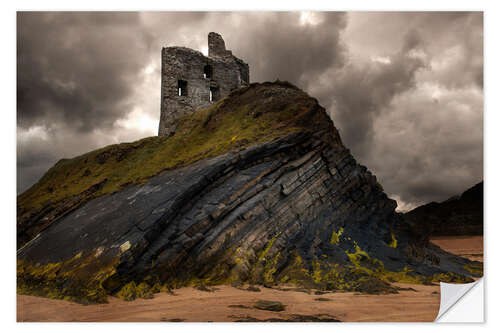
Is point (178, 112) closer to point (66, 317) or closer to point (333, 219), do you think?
point (333, 219)

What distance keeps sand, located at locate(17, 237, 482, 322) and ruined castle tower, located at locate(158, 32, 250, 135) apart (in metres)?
9.38

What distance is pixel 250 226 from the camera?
23.3 ft

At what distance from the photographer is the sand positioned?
16.3 feet

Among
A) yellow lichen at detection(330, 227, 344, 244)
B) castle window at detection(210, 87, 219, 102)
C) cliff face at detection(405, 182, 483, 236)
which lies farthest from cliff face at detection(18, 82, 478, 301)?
castle window at detection(210, 87, 219, 102)

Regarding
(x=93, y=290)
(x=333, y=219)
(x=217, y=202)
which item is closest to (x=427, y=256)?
(x=333, y=219)

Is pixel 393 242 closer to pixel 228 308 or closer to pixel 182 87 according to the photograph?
pixel 228 308

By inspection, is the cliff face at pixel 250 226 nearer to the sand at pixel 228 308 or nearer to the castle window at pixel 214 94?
the sand at pixel 228 308

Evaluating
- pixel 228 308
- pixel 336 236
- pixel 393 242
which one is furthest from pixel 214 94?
pixel 228 308

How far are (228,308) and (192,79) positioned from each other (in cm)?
1363

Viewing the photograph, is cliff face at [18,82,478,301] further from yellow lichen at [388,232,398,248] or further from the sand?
the sand

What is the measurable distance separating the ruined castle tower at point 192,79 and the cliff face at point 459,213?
1085 centimetres

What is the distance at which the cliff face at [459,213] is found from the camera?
6.71 m

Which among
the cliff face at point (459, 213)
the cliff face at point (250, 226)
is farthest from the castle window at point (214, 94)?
the cliff face at point (459, 213)

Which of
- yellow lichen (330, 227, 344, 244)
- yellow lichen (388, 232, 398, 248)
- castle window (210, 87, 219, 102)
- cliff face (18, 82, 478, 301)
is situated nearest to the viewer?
cliff face (18, 82, 478, 301)
